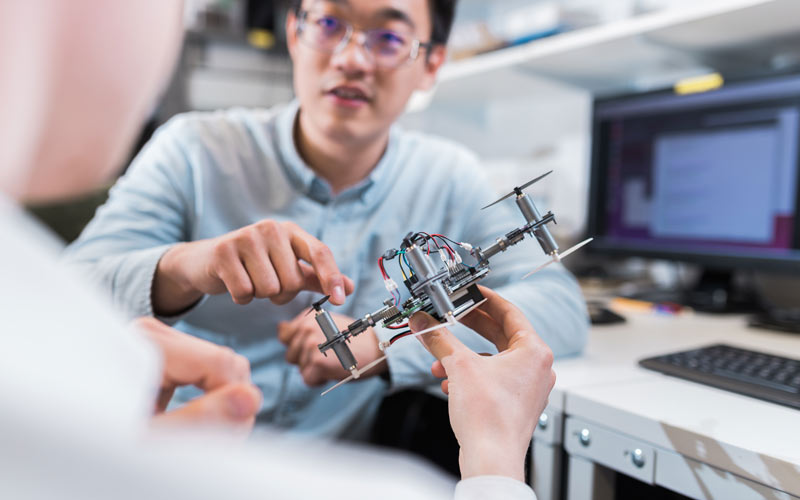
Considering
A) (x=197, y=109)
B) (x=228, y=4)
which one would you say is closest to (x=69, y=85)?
(x=197, y=109)

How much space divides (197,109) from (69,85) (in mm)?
393

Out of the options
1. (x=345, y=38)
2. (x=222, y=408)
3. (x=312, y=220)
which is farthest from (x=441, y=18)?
(x=222, y=408)

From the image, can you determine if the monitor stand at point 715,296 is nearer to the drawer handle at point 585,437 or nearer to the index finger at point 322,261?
the drawer handle at point 585,437

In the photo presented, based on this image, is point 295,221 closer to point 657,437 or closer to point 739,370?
point 657,437

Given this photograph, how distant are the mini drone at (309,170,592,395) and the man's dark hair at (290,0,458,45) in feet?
1.43

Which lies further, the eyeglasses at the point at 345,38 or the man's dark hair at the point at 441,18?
the man's dark hair at the point at 441,18

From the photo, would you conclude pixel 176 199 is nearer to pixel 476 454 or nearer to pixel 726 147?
pixel 476 454

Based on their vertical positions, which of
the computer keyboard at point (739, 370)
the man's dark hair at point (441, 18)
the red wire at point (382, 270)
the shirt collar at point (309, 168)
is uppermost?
the man's dark hair at point (441, 18)

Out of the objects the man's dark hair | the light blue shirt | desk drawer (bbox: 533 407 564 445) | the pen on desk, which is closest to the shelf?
the man's dark hair

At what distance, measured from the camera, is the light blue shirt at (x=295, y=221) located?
464 mm

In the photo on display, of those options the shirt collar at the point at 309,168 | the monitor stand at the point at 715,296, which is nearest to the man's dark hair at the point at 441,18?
the shirt collar at the point at 309,168

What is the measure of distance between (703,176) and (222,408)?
120 cm

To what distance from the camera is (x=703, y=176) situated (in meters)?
1.23

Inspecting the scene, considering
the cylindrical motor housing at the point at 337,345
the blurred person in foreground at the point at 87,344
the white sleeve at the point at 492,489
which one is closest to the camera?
the blurred person in foreground at the point at 87,344
